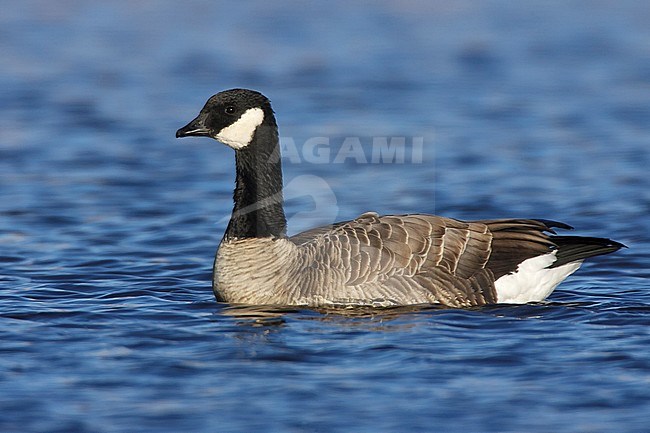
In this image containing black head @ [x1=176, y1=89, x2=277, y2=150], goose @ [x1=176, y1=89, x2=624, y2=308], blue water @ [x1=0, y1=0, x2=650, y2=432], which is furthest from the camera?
black head @ [x1=176, y1=89, x2=277, y2=150]

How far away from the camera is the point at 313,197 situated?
584 inches

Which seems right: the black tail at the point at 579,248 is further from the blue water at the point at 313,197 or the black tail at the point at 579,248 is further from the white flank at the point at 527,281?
the blue water at the point at 313,197

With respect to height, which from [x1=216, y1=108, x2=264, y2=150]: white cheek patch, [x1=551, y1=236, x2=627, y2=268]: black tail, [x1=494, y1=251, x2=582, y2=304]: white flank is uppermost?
[x1=216, y1=108, x2=264, y2=150]: white cheek patch

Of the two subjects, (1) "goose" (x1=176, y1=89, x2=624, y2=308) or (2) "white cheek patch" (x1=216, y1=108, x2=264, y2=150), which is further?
(2) "white cheek patch" (x1=216, y1=108, x2=264, y2=150)

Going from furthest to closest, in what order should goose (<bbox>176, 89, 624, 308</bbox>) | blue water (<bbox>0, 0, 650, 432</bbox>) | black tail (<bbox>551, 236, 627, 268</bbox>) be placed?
1. black tail (<bbox>551, 236, 627, 268</bbox>)
2. goose (<bbox>176, 89, 624, 308</bbox>)
3. blue water (<bbox>0, 0, 650, 432</bbox>)

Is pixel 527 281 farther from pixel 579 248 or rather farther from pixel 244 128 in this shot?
pixel 244 128

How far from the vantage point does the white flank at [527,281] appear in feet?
33.5

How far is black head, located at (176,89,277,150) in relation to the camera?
10133mm

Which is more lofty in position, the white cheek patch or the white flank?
the white cheek patch

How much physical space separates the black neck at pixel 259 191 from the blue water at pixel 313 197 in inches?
29.0

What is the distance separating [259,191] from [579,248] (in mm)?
2833

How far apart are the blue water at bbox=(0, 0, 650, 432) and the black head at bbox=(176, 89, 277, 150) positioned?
57.3 inches

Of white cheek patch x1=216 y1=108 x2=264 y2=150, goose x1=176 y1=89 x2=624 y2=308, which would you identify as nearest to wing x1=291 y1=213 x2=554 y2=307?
goose x1=176 y1=89 x2=624 y2=308

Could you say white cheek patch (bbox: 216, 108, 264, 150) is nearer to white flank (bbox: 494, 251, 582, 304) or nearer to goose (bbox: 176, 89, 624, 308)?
goose (bbox: 176, 89, 624, 308)
